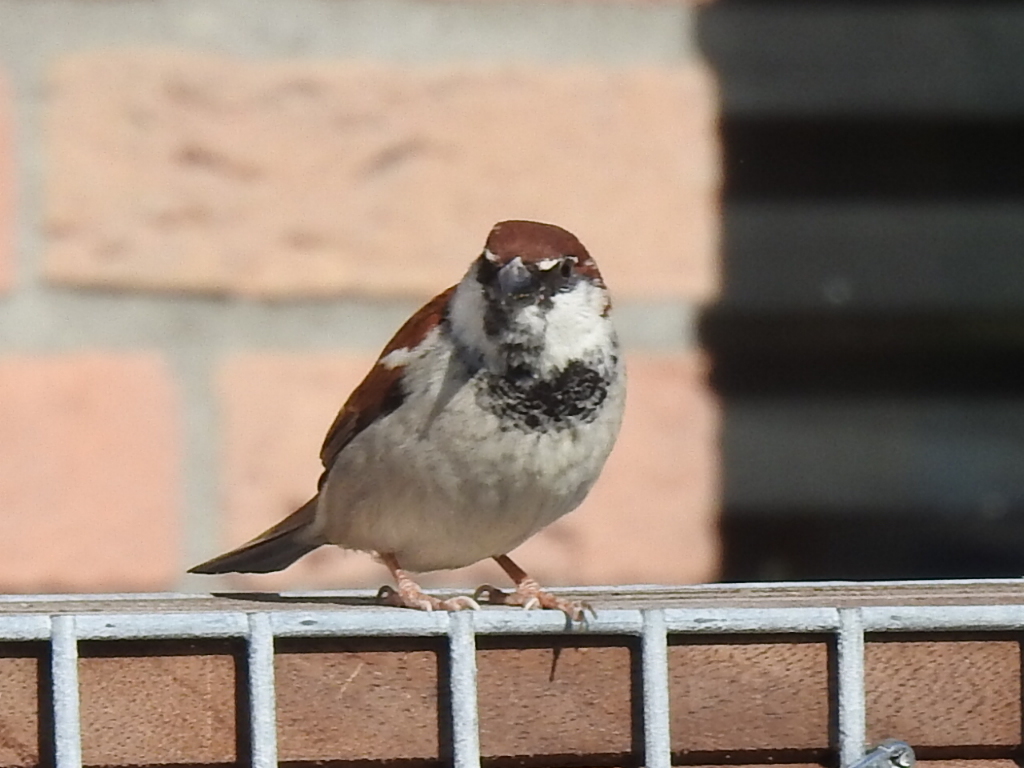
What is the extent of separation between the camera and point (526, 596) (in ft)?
3.62

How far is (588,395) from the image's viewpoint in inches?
45.2

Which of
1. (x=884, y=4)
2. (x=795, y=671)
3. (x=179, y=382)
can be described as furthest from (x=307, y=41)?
(x=795, y=671)

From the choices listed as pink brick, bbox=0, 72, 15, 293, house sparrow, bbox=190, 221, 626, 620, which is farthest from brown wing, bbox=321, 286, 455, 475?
pink brick, bbox=0, 72, 15, 293

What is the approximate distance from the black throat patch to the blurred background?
0.16m

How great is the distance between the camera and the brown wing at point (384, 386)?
1163 mm

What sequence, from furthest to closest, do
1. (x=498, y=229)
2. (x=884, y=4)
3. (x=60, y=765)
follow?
1. (x=884, y=4)
2. (x=498, y=229)
3. (x=60, y=765)

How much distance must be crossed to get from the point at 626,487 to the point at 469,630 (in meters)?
0.52

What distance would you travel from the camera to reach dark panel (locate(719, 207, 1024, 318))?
1379 millimetres

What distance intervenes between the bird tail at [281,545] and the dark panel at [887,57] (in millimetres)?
393

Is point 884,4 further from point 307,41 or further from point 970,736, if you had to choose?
point 970,736

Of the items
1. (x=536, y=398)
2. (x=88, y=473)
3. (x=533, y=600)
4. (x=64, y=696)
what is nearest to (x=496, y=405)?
(x=536, y=398)

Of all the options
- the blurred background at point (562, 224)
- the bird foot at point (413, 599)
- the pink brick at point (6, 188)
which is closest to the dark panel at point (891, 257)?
the blurred background at point (562, 224)

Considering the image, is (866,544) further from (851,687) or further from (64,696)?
(64,696)

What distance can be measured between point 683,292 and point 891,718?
50 centimetres
